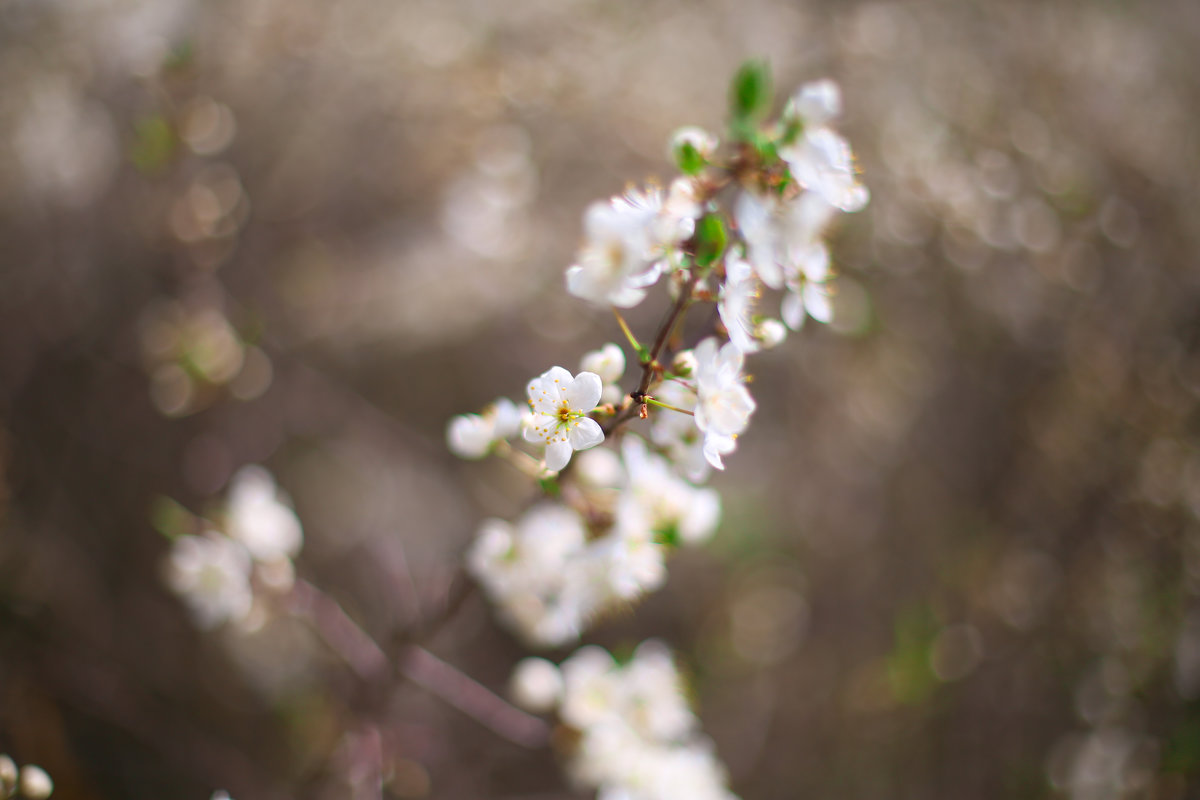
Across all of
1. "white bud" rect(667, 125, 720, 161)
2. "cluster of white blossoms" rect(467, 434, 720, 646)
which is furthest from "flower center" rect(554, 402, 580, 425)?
"white bud" rect(667, 125, 720, 161)

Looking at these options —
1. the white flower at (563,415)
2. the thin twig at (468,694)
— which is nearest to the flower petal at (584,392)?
the white flower at (563,415)

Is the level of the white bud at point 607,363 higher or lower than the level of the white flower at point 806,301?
lower

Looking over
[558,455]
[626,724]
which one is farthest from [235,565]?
[558,455]

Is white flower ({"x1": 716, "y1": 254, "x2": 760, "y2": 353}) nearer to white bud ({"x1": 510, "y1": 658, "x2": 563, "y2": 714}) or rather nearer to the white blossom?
the white blossom

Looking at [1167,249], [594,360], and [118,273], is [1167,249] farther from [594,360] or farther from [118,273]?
[118,273]

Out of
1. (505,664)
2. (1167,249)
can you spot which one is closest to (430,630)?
(505,664)

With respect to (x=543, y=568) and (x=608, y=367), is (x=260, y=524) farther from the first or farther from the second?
(x=608, y=367)

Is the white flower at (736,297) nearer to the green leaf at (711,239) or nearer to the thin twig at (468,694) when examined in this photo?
the green leaf at (711,239)
